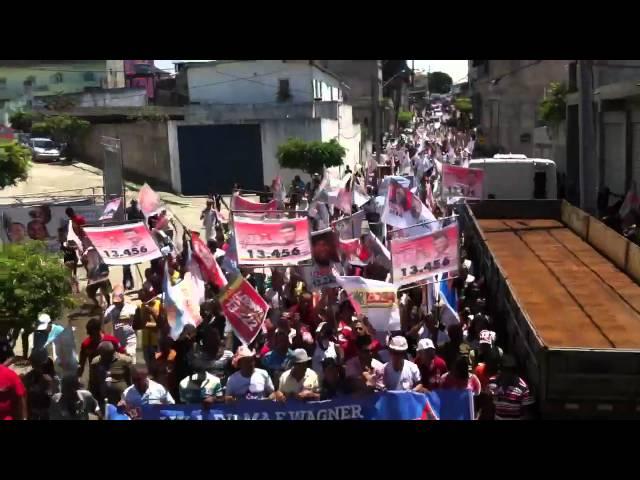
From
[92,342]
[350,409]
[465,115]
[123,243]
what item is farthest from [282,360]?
[465,115]

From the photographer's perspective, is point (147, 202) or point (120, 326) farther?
point (147, 202)

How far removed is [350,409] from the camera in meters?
6.53

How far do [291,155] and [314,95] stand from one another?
10.1 m

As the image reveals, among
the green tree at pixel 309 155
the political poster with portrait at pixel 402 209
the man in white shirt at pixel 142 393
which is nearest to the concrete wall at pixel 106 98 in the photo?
the green tree at pixel 309 155

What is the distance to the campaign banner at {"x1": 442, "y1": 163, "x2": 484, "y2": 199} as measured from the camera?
1625 centimetres

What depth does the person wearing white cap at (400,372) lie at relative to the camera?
22.8 ft

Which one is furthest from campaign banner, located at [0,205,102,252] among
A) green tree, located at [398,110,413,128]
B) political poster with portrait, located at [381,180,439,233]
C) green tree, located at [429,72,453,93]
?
green tree, located at [429,72,453,93]

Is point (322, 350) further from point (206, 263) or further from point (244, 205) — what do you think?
point (244, 205)

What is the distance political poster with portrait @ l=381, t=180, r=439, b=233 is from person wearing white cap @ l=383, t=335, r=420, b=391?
5025 mm

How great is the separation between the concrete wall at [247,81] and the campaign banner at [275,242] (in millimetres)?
29242

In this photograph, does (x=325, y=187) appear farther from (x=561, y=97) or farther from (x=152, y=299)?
(x=561, y=97)

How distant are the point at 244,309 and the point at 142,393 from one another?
146 centimetres

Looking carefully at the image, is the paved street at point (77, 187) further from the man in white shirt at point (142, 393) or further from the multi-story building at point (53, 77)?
the multi-story building at point (53, 77)
